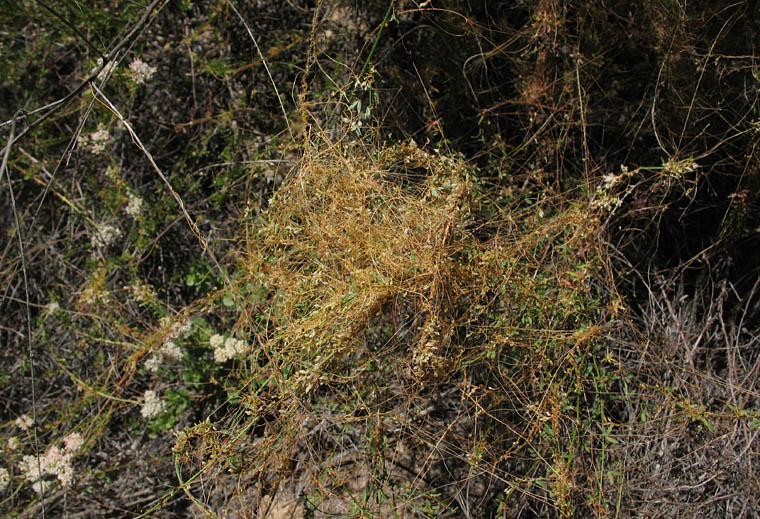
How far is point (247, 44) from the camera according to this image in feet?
7.46

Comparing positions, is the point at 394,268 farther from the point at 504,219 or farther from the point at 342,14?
the point at 342,14

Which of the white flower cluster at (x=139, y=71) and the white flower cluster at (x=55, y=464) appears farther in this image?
the white flower cluster at (x=139, y=71)

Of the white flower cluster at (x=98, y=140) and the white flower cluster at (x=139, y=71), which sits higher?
the white flower cluster at (x=139, y=71)

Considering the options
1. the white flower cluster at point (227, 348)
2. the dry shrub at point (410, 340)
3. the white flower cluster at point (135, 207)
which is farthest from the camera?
the white flower cluster at point (135, 207)

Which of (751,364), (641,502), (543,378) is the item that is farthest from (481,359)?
(751,364)

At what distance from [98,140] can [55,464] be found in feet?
3.76

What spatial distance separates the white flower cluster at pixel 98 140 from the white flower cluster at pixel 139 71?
0.22 m

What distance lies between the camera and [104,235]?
2.19m

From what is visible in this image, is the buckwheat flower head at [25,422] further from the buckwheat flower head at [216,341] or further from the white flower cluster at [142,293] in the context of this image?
the buckwheat flower head at [216,341]

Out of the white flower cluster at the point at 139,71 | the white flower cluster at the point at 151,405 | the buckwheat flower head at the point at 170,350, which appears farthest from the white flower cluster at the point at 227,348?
the white flower cluster at the point at 139,71

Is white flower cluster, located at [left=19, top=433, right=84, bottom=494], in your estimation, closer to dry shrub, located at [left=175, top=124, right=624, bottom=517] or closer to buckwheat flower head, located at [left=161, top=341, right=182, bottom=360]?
buckwheat flower head, located at [left=161, top=341, right=182, bottom=360]

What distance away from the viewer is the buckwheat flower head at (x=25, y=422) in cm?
204

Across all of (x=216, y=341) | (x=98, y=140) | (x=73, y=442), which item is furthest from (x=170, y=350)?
(x=98, y=140)

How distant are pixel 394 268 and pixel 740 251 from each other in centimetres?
125
